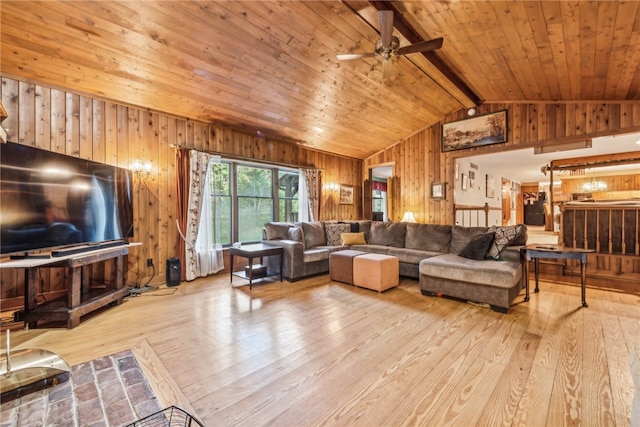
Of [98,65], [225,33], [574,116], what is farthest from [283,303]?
[574,116]

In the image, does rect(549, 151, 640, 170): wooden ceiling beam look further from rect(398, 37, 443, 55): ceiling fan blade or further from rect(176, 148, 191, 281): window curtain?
rect(176, 148, 191, 281): window curtain

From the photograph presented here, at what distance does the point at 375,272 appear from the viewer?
3.73m

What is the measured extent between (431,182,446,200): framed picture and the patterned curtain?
491 cm

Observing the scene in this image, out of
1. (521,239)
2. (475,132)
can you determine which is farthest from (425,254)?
(475,132)

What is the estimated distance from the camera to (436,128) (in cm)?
635

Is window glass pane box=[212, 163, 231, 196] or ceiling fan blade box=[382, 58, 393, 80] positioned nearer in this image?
ceiling fan blade box=[382, 58, 393, 80]

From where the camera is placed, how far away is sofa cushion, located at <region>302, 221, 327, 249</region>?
500 centimetres

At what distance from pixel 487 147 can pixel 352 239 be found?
11.1 ft

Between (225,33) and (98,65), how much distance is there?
1541mm

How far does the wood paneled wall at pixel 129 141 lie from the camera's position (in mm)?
3168

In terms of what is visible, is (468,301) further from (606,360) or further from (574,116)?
(574,116)

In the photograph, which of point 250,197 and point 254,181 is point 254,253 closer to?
point 250,197

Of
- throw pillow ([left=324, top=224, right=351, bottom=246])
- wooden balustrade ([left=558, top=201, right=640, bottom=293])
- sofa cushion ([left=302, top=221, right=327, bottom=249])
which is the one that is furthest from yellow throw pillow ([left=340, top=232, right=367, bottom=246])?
wooden balustrade ([left=558, top=201, right=640, bottom=293])

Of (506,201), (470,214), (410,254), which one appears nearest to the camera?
(410,254)
